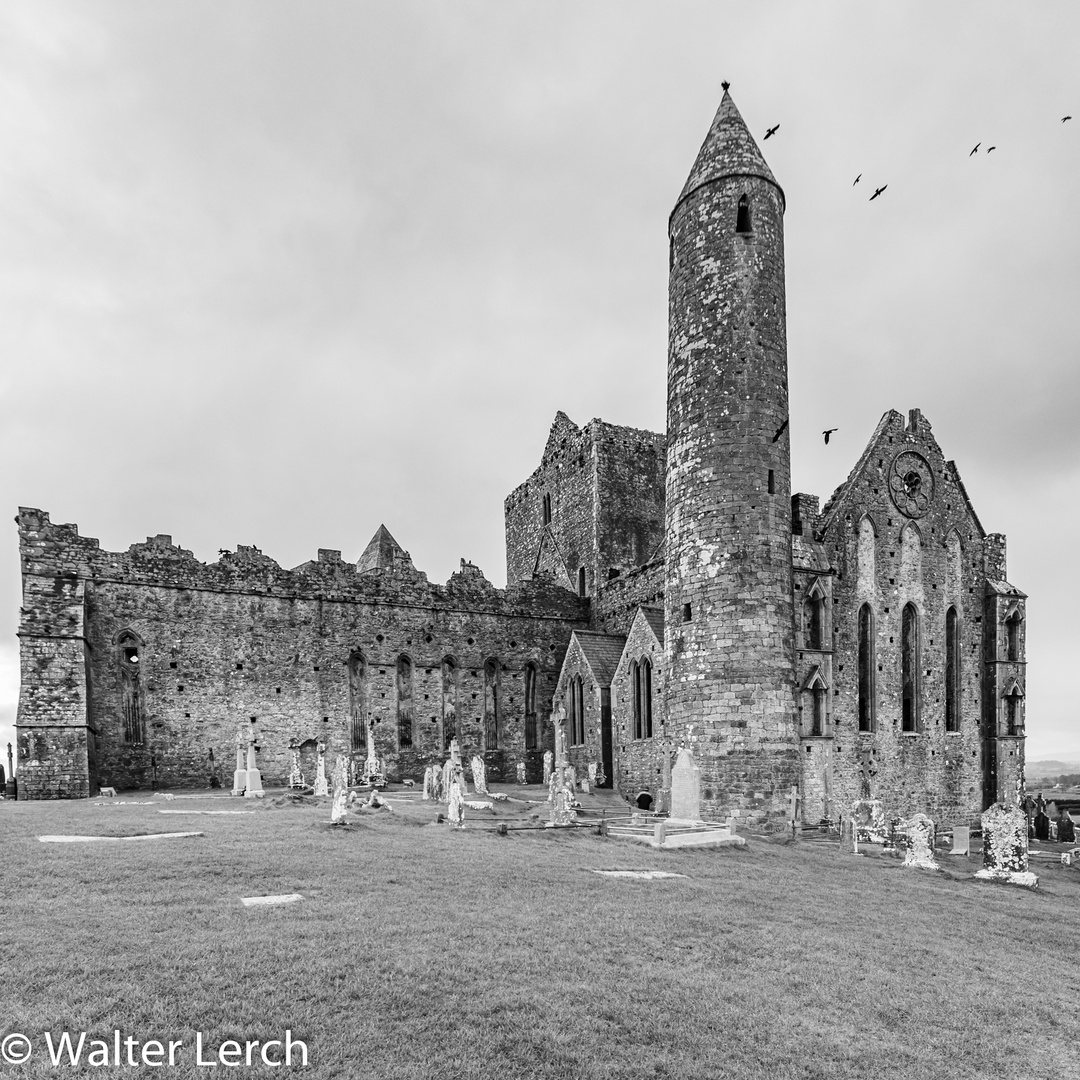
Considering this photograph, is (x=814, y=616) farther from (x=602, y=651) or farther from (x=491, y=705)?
(x=491, y=705)

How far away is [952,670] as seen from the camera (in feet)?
102

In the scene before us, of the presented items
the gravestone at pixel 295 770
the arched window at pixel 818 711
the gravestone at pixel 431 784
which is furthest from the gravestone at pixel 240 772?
the arched window at pixel 818 711

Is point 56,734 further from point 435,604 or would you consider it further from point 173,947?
point 173,947

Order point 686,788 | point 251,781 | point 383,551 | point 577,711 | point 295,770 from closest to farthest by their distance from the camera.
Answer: point 686,788, point 251,781, point 295,770, point 577,711, point 383,551

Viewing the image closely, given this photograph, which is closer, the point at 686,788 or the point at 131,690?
the point at 686,788

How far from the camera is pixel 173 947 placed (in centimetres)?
748

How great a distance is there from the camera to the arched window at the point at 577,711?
32250 mm

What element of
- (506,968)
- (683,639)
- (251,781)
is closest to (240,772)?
(251,781)

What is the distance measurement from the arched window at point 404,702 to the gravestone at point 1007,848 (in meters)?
20.9

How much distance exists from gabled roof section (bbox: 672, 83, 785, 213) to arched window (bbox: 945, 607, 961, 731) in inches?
667

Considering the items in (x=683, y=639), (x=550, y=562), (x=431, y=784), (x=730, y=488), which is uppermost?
(x=730, y=488)

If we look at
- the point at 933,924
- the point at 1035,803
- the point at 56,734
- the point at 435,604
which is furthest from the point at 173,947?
the point at 1035,803

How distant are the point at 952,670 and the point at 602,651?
41.7 ft

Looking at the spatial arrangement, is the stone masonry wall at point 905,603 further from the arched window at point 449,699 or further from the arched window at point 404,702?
the arched window at point 404,702
